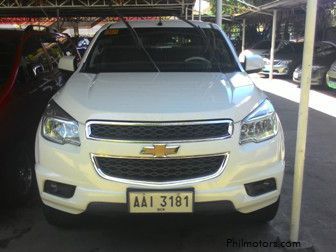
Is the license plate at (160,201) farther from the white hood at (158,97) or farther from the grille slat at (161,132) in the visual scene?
Result: the white hood at (158,97)

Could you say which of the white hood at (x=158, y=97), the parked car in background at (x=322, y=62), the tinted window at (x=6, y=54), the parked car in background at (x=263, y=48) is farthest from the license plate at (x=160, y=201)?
the parked car in background at (x=263, y=48)

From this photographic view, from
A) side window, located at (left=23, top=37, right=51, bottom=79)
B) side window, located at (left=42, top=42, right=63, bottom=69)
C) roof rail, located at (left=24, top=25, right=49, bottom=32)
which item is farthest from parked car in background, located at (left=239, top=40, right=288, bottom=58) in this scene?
side window, located at (left=23, top=37, right=51, bottom=79)

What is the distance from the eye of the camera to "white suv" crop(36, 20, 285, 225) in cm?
326

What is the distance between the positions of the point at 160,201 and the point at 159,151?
0.33 meters

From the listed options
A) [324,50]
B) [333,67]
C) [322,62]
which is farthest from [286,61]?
[333,67]

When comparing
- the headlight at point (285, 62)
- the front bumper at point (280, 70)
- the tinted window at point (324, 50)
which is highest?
the tinted window at point (324, 50)

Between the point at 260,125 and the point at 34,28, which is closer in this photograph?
the point at 260,125

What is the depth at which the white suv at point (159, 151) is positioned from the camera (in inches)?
128

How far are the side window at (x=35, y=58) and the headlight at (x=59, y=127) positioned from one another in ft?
5.12

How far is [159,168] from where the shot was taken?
3281 mm

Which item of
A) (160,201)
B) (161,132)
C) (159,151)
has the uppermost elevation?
(161,132)

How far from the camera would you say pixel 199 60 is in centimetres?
482

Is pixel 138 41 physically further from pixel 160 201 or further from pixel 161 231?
pixel 160 201

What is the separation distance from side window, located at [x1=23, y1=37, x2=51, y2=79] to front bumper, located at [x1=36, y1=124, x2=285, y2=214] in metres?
1.89
